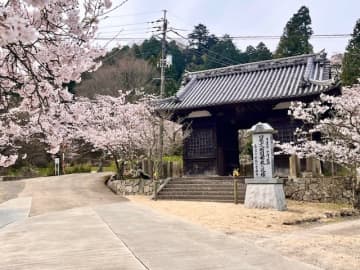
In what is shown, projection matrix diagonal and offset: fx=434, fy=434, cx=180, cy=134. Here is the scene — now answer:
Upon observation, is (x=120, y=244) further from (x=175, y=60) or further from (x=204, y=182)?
(x=175, y=60)

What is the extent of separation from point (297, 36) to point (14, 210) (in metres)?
36.3

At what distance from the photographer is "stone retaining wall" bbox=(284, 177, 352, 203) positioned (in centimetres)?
1701

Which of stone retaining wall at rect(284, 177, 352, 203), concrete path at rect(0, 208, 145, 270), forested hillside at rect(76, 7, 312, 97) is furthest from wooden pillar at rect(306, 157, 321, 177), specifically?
forested hillside at rect(76, 7, 312, 97)

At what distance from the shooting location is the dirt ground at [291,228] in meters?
7.31

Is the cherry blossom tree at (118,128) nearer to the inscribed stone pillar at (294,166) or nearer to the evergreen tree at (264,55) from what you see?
the inscribed stone pillar at (294,166)

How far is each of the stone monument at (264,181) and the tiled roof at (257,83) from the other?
342 centimetres

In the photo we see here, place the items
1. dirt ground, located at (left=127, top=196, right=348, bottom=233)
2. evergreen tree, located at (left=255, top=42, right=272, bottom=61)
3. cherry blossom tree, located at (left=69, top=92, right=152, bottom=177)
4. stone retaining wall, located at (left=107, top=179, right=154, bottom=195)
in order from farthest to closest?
evergreen tree, located at (left=255, top=42, right=272, bottom=61)
cherry blossom tree, located at (left=69, top=92, right=152, bottom=177)
stone retaining wall, located at (left=107, top=179, right=154, bottom=195)
dirt ground, located at (left=127, top=196, right=348, bottom=233)

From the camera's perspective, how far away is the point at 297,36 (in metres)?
44.4

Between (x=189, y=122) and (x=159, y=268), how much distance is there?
52.0 feet

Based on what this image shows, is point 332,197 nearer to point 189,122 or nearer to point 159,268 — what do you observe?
point 189,122

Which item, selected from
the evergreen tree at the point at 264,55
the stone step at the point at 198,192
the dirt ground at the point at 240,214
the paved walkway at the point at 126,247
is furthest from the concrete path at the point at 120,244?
the evergreen tree at the point at 264,55

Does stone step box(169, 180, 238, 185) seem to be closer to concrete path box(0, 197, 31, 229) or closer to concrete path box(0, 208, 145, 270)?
concrete path box(0, 197, 31, 229)

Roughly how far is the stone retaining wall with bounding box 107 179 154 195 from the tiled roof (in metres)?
3.79

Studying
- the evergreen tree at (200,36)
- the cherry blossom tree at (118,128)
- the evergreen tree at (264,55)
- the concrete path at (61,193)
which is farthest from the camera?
the evergreen tree at (200,36)
